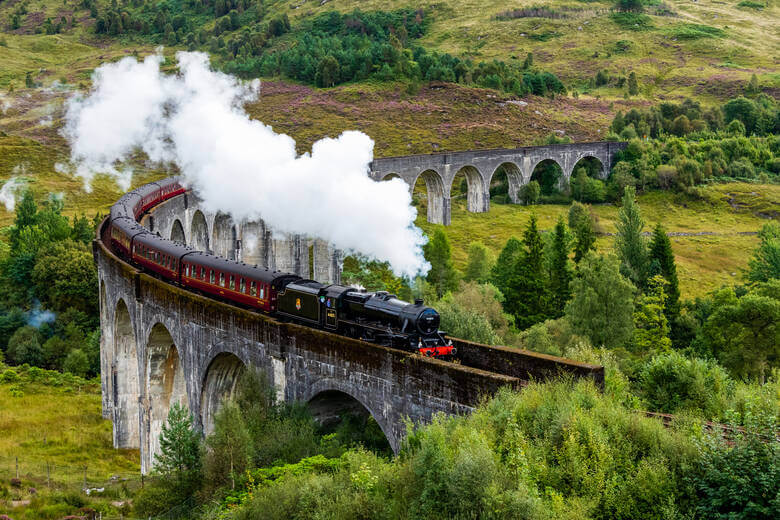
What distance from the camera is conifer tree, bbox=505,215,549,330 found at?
57.3 metres

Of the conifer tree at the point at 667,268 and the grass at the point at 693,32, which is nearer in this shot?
the conifer tree at the point at 667,268

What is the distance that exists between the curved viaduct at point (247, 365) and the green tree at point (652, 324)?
65.8ft

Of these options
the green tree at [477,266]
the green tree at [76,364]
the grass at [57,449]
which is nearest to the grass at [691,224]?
the green tree at [477,266]

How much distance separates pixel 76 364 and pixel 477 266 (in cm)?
3188

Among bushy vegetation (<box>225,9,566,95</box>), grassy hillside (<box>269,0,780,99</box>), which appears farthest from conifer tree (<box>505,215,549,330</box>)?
grassy hillside (<box>269,0,780,99</box>)

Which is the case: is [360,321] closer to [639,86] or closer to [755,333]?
[755,333]

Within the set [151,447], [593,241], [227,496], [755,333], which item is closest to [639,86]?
[593,241]

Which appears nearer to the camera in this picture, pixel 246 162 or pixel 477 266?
pixel 246 162

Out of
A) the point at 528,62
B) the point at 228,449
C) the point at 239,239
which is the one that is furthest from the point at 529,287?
the point at 528,62

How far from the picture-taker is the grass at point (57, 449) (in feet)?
98.9

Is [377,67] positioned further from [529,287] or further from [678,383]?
[678,383]

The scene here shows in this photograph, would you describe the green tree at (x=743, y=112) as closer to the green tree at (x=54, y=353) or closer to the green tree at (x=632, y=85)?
the green tree at (x=632, y=85)

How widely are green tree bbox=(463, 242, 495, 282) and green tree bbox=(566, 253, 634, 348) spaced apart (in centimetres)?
1484

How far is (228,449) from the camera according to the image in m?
23.3
